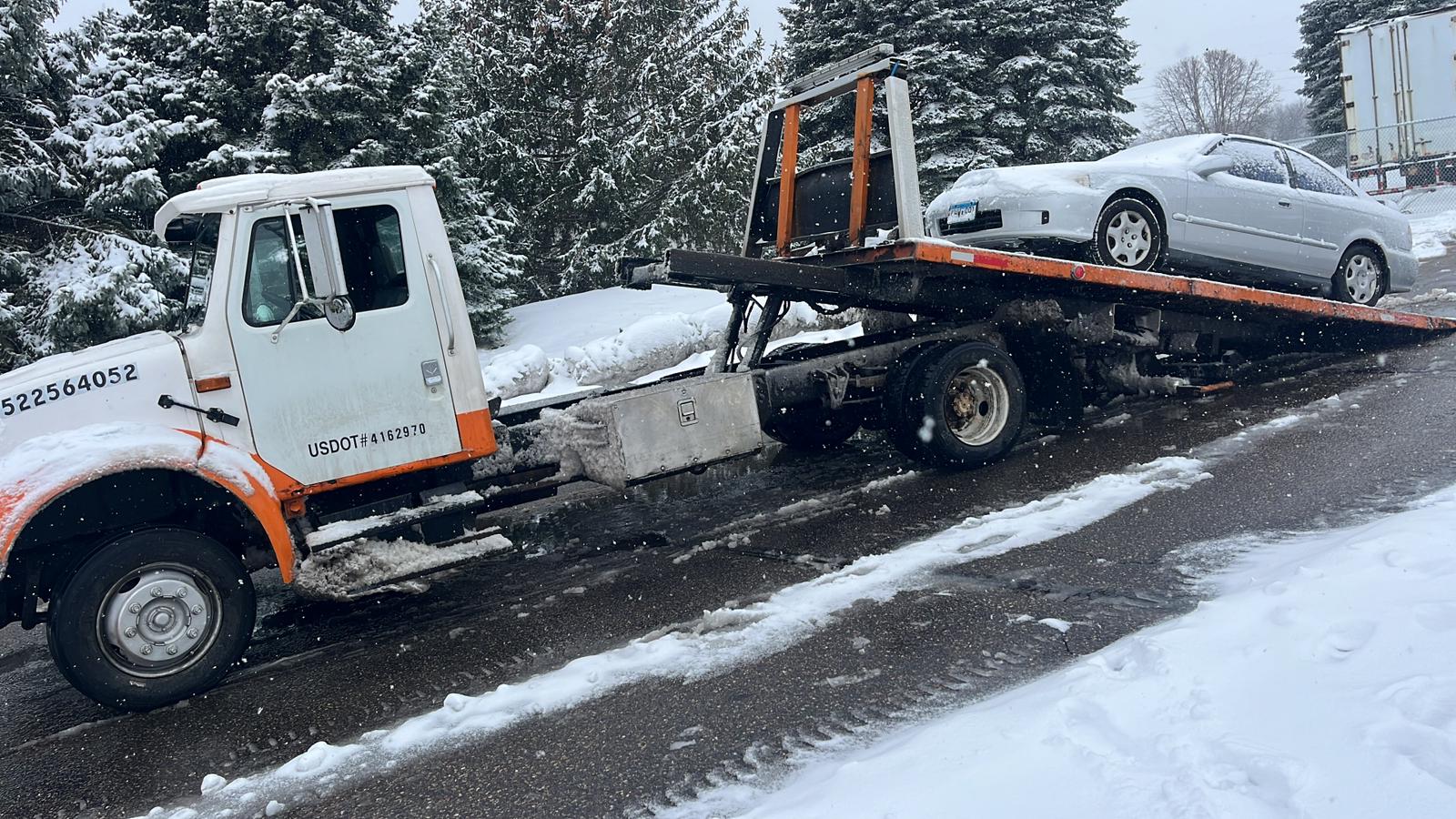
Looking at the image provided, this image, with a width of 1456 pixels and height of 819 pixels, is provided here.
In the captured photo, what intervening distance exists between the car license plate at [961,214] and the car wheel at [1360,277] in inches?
175

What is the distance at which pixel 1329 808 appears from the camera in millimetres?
2451

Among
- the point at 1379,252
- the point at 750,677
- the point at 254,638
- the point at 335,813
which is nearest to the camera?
the point at 335,813

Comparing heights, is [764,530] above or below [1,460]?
below

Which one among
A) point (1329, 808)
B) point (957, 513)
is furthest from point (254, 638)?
point (1329, 808)

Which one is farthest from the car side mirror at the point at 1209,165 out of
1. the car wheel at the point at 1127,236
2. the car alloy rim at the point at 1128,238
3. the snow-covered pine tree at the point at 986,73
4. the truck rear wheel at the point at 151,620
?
the snow-covered pine tree at the point at 986,73

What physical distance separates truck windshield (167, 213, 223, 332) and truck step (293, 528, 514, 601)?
4.63ft

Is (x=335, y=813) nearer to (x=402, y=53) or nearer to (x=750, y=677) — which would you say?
(x=750, y=677)

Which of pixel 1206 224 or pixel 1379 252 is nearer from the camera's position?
pixel 1206 224

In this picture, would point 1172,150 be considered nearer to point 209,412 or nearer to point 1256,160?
point 1256,160

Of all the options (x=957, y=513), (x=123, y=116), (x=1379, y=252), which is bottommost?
(x=957, y=513)

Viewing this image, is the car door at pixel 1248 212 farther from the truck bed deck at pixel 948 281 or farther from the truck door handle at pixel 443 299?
the truck door handle at pixel 443 299

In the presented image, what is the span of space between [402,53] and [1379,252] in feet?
46.3

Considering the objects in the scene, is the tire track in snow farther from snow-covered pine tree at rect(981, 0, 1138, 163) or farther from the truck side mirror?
snow-covered pine tree at rect(981, 0, 1138, 163)

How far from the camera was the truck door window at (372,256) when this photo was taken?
5.14 m
